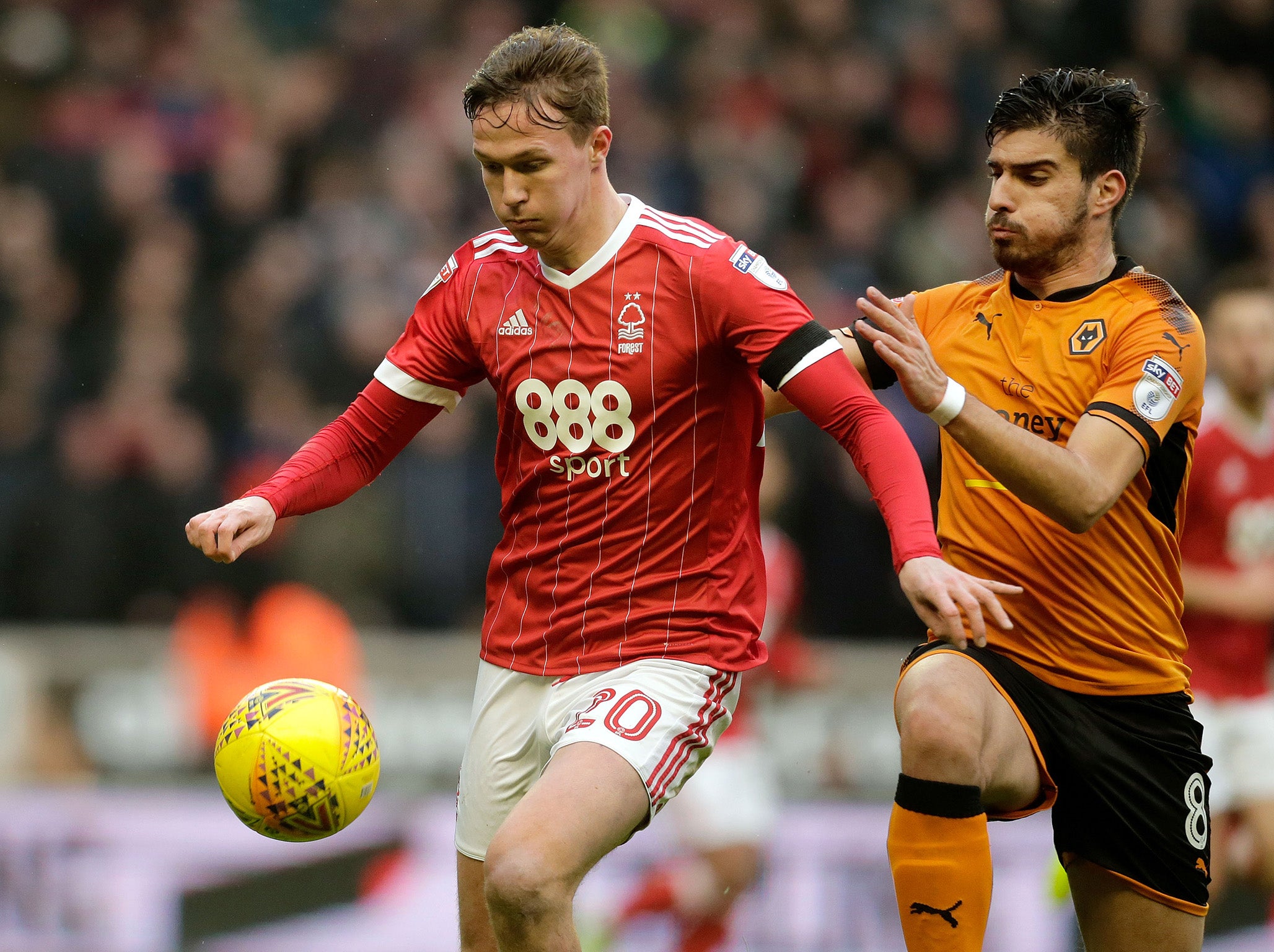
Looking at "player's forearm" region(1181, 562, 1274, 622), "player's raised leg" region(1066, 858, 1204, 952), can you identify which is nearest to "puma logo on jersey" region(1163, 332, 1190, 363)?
"player's raised leg" region(1066, 858, 1204, 952)

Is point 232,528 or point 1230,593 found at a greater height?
point 232,528

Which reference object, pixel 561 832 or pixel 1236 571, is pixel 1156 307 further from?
pixel 1236 571

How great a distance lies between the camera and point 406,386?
170 inches

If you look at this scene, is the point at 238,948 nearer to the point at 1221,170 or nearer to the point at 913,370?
the point at 913,370

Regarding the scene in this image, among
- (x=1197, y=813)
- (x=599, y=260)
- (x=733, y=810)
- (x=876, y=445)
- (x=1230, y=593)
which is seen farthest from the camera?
(x=733, y=810)

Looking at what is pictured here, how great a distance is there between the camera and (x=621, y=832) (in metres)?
3.62

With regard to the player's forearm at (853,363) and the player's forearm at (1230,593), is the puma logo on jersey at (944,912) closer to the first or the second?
the player's forearm at (853,363)

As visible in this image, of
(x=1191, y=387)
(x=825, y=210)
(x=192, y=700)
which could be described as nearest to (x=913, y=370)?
(x=1191, y=387)

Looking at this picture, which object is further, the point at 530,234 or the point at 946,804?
the point at 530,234

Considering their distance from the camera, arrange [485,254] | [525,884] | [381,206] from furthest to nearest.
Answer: [381,206]
[485,254]
[525,884]

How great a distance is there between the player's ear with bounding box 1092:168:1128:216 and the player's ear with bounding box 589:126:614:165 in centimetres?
125

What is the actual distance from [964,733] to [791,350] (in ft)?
3.23

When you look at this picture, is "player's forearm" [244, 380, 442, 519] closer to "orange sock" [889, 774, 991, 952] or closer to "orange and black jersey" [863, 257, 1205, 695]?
"orange and black jersey" [863, 257, 1205, 695]

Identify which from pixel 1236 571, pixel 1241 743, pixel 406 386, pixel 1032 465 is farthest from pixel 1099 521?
pixel 1241 743
